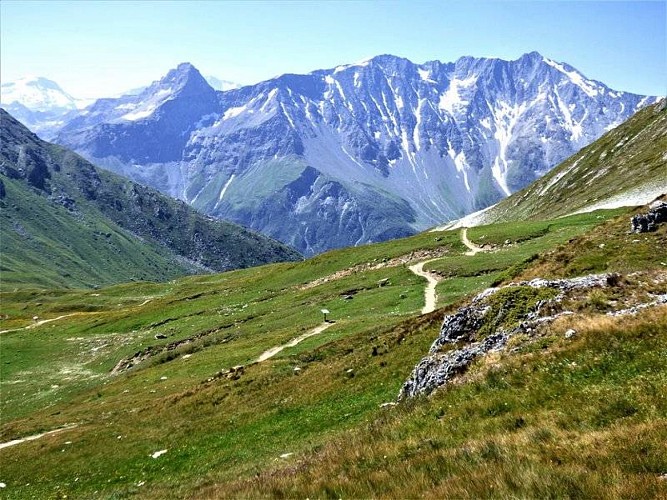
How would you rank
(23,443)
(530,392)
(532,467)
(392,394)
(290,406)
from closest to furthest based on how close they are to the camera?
(532,467) → (530,392) → (392,394) → (290,406) → (23,443)

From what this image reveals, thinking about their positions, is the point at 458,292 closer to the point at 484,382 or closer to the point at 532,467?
the point at 484,382

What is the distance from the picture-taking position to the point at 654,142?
131375mm

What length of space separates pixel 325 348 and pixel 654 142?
12820 cm

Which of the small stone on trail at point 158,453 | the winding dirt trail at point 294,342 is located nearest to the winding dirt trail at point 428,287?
the winding dirt trail at point 294,342

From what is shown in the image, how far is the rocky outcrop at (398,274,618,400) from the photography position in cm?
1909

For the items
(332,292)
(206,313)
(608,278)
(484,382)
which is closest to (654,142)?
(332,292)

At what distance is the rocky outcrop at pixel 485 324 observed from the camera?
19.1 metres

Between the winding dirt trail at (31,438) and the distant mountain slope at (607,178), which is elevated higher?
the distant mountain slope at (607,178)

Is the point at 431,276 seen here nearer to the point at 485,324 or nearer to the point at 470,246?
the point at 470,246

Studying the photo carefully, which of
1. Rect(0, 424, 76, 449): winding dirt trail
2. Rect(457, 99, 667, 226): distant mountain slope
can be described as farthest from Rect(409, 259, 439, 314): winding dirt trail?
Rect(457, 99, 667, 226): distant mountain slope

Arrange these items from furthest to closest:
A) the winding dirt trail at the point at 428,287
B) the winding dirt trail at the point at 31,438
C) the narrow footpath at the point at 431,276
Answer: the narrow footpath at the point at 431,276
the winding dirt trail at the point at 428,287
the winding dirt trail at the point at 31,438

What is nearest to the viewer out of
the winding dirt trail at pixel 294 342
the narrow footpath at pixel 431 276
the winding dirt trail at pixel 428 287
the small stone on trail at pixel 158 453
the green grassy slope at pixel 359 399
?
the green grassy slope at pixel 359 399

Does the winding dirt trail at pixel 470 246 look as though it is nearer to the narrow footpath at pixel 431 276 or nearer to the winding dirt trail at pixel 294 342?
the narrow footpath at pixel 431 276

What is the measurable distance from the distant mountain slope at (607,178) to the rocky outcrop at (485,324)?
71.8 meters
